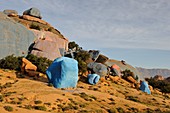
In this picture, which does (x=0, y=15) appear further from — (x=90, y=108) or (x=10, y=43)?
(x=90, y=108)

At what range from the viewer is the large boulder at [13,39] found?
4151cm

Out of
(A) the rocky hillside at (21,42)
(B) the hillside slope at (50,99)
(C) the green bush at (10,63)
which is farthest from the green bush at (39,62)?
(B) the hillside slope at (50,99)

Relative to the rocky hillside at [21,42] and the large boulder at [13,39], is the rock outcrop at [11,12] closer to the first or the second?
the rocky hillside at [21,42]

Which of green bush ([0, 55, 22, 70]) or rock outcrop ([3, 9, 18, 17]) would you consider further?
rock outcrop ([3, 9, 18, 17])

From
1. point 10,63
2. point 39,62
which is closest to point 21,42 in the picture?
point 39,62

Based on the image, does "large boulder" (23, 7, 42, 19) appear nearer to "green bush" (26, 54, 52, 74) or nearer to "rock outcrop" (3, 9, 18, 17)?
"rock outcrop" (3, 9, 18, 17)

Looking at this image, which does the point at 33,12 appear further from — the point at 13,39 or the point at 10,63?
the point at 10,63

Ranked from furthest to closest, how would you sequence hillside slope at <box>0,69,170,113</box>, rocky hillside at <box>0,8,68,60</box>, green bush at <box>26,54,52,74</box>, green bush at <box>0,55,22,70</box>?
rocky hillside at <box>0,8,68,60</box>, green bush at <box>26,54,52,74</box>, green bush at <box>0,55,22,70</box>, hillside slope at <box>0,69,170,113</box>

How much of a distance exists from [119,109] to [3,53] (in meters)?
25.8

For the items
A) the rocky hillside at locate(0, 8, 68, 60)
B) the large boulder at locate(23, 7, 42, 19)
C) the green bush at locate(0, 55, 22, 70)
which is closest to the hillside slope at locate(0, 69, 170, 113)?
the green bush at locate(0, 55, 22, 70)

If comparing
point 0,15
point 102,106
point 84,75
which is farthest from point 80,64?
point 0,15

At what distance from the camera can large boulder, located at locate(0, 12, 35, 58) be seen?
41.5 meters

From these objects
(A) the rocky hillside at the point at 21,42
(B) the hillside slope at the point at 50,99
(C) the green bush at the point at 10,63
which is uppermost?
(A) the rocky hillside at the point at 21,42

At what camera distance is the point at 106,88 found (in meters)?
40.4
